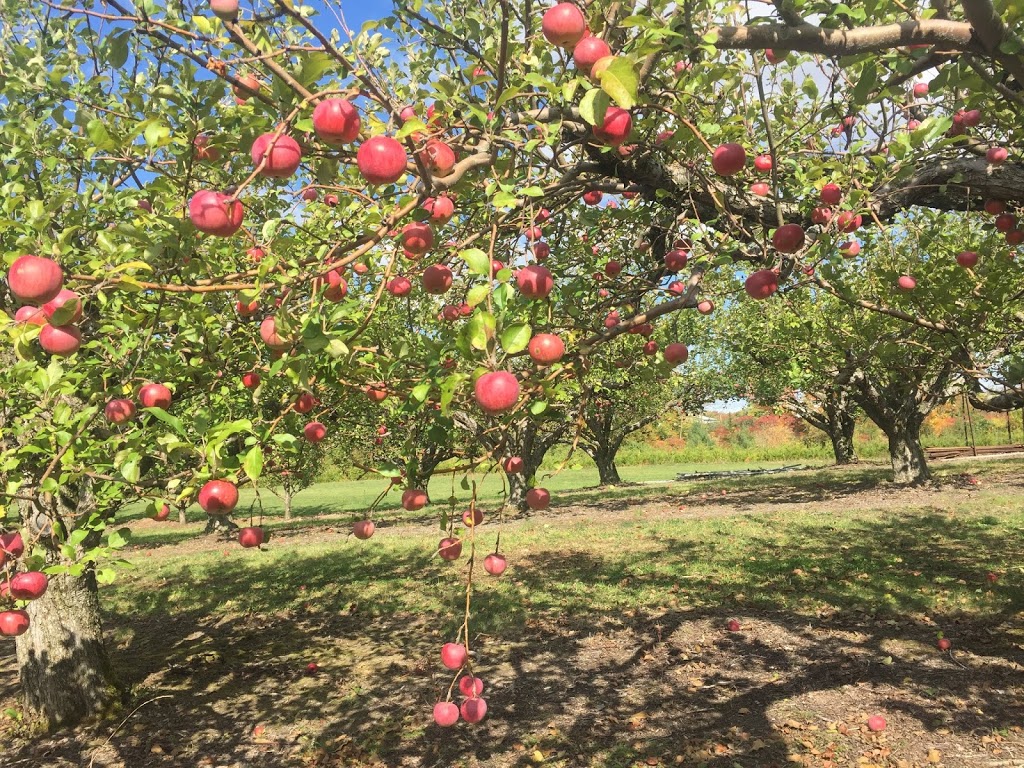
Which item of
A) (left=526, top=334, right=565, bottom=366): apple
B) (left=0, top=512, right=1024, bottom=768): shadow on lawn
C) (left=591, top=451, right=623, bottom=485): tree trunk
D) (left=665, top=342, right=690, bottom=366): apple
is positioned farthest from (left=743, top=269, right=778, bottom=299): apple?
(left=591, top=451, right=623, bottom=485): tree trunk

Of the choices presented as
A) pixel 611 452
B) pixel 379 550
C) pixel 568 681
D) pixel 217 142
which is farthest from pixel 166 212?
pixel 611 452

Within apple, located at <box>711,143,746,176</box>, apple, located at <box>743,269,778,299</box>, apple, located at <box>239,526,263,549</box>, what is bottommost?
apple, located at <box>239,526,263,549</box>

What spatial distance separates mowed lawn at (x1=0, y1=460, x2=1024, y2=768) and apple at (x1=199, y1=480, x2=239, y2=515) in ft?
3.43

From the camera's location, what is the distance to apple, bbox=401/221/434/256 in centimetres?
211

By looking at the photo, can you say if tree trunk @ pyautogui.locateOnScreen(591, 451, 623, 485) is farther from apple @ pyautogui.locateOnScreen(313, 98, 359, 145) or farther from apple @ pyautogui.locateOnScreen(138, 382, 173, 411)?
apple @ pyautogui.locateOnScreen(313, 98, 359, 145)

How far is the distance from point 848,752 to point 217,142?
16.8 ft

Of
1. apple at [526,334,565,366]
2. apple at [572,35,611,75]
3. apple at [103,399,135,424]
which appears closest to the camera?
apple at [572,35,611,75]

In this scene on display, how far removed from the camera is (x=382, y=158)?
Answer: 5.80 ft

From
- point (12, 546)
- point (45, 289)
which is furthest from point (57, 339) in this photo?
point (12, 546)

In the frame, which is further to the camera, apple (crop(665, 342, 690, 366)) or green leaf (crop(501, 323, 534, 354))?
apple (crop(665, 342, 690, 366))

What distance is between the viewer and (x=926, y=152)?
3055mm

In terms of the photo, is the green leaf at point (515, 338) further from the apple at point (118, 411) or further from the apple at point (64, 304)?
the apple at point (118, 411)

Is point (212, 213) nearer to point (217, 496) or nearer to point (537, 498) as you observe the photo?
point (217, 496)

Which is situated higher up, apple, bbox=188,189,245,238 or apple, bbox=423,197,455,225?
apple, bbox=423,197,455,225
